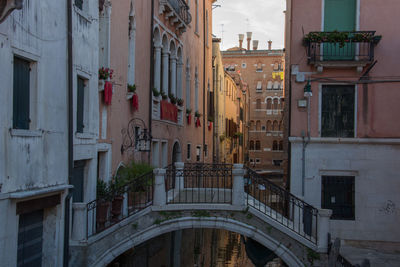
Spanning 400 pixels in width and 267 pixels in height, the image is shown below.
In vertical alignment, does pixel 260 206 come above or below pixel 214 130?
below

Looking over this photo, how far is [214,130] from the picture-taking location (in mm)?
30906

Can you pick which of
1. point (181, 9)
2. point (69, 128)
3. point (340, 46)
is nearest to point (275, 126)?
point (181, 9)

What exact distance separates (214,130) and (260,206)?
63.9 ft

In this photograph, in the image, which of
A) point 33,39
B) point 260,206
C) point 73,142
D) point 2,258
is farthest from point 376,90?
point 2,258

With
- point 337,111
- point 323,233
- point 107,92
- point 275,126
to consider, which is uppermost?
point 275,126

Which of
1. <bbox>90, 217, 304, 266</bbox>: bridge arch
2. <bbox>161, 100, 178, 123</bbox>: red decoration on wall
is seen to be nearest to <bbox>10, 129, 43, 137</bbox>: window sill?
<bbox>90, 217, 304, 266</bbox>: bridge arch

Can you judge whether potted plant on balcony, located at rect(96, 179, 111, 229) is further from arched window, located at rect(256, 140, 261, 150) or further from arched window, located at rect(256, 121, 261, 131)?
arched window, located at rect(256, 121, 261, 131)

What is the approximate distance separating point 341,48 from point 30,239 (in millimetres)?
9717

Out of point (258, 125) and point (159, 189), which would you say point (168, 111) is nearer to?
→ point (159, 189)

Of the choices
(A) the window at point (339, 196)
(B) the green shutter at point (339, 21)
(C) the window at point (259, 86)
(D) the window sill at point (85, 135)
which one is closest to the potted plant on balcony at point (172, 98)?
(B) the green shutter at point (339, 21)

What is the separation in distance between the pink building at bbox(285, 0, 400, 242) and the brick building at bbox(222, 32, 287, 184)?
3831cm

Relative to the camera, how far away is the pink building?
13883 millimetres

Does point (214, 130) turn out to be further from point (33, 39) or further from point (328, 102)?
point (33, 39)

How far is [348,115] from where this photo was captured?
14180 millimetres
